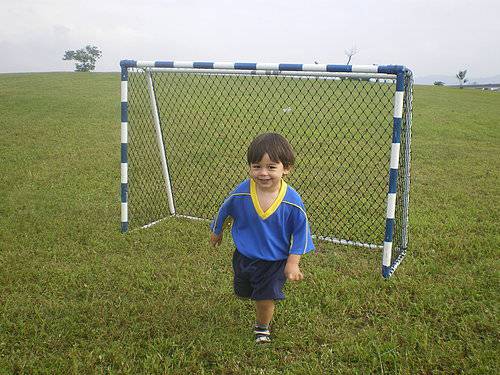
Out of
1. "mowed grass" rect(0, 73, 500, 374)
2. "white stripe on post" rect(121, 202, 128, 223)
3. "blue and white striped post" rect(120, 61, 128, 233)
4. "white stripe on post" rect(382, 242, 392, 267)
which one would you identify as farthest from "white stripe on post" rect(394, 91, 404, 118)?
"white stripe on post" rect(121, 202, 128, 223)

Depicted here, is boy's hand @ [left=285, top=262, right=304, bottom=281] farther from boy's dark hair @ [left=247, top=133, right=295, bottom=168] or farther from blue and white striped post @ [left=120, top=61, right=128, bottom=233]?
blue and white striped post @ [left=120, top=61, right=128, bottom=233]

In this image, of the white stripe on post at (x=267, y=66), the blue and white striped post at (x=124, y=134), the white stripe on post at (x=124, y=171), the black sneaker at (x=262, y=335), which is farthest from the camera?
the white stripe on post at (x=124, y=171)

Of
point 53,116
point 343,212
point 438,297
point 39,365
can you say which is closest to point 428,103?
point 53,116

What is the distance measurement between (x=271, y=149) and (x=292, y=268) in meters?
0.72

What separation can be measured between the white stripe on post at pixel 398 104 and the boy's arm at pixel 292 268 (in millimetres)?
1742

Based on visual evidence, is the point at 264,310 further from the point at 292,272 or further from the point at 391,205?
the point at 391,205

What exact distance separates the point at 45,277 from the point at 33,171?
4338 millimetres

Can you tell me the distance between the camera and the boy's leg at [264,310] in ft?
9.98

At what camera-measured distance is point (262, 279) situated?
295 cm

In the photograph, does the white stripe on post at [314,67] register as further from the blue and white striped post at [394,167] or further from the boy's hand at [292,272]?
the boy's hand at [292,272]

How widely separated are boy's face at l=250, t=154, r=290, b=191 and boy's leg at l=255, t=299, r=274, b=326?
2.59ft

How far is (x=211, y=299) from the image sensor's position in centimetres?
371

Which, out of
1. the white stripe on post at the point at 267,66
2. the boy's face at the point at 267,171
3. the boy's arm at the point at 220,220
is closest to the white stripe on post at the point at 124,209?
the white stripe on post at the point at 267,66

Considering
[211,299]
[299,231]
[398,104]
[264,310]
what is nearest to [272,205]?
[299,231]
